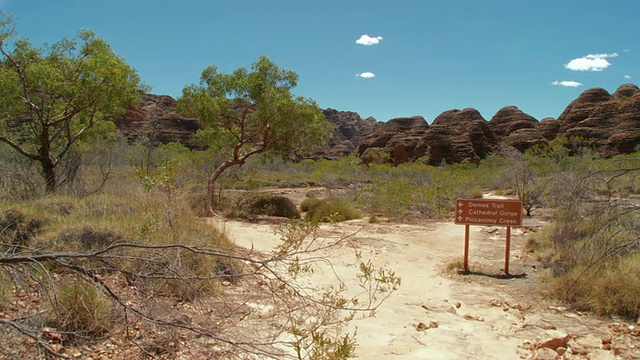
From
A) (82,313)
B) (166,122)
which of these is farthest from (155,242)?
(166,122)

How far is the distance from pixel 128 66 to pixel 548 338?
1087 cm

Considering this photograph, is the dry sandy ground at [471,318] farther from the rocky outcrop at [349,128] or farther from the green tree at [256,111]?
the rocky outcrop at [349,128]

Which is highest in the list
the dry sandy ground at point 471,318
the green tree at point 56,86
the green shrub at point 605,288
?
the green tree at point 56,86

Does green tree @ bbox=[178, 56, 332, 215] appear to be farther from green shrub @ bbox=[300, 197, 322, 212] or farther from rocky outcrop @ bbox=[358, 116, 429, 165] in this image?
rocky outcrop @ bbox=[358, 116, 429, 165]

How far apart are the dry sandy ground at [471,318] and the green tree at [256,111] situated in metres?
5.90

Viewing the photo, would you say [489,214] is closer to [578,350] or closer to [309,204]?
[578,350]

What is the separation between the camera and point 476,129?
73438mm

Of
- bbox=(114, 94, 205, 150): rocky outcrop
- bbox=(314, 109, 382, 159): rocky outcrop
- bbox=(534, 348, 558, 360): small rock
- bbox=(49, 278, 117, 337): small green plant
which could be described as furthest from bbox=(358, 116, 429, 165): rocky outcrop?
bbox=(49, 278, 117, 337): small green plant

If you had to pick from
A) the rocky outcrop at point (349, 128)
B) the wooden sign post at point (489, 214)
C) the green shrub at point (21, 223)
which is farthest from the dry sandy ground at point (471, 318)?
the rocky outcrop at point (349, 128)

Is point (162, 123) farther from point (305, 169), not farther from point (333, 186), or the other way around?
point (333, 186)

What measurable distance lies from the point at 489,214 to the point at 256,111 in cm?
911

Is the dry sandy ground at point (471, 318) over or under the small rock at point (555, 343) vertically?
under

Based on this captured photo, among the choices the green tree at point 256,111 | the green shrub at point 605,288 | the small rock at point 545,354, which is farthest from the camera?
the green tree at point 256,111

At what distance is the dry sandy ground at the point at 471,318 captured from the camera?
14.8 ft
